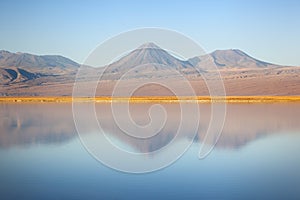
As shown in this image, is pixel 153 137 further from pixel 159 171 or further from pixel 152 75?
pixel 152 75

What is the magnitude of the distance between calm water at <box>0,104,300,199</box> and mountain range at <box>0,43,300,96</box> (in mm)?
6775

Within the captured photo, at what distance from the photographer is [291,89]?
2221 inches

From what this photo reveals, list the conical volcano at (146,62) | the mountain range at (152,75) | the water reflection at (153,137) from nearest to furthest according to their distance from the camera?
the water reflection at (153,137) < the mountain range at (152,75) < the conical volcano at (146,62)

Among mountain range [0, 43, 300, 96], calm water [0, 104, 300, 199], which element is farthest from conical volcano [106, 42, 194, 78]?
calm water [0, 104, 300, 199]

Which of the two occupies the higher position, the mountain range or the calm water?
the mountain range

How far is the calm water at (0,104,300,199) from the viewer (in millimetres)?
8055

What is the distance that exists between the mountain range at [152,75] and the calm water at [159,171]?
678 centimetres

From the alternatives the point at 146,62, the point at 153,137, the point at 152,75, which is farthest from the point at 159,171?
the point at 146,62

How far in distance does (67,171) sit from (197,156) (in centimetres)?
359

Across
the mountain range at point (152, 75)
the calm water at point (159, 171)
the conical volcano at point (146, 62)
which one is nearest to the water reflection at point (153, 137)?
the calm water at point (159, 171)

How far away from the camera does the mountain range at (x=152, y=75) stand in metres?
61.8

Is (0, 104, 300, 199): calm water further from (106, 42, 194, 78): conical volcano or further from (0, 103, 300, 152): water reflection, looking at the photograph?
(106, 42, 194, 78): conical volcano

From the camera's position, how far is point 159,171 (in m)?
10.1

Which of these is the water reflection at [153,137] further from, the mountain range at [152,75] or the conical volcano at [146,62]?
the conical volcano at [146,62]
